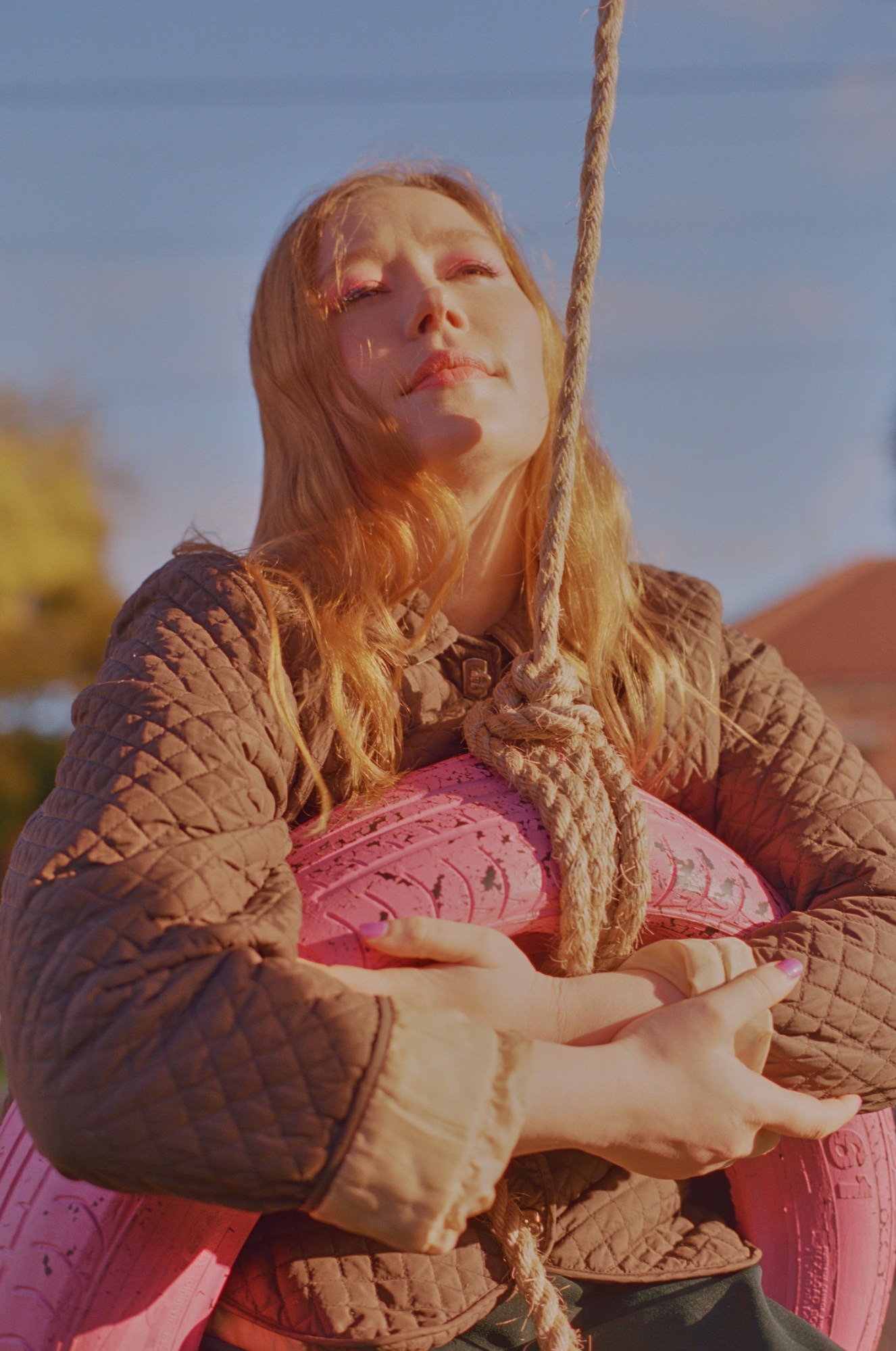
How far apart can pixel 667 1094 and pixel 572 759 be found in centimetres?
36

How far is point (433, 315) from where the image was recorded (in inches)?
55.8

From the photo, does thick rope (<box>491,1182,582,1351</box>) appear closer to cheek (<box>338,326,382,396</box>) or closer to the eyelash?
cheek (<box>338,326,382,396</box>)

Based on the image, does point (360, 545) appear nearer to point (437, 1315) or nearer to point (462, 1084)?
point (462, 1084)

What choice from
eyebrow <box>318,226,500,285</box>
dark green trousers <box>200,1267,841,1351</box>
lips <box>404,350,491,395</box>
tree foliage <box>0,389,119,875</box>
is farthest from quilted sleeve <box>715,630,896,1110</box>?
tree foliage <box>0,389,119,875</box>

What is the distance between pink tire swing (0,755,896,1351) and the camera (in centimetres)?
108

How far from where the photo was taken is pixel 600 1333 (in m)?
1.25

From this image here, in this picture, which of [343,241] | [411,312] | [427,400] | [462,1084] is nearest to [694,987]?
[462,1084]

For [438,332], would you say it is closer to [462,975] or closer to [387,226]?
[387,226]

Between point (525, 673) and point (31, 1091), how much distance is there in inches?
24.7

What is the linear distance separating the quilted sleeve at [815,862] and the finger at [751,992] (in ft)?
0.11

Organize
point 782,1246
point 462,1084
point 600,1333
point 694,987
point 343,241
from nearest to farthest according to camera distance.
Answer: point 462,1084 → point 694,987 → point 600,1333 → point 782,1246 → point 343,241

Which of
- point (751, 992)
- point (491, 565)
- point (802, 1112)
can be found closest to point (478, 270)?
point (491, 565)

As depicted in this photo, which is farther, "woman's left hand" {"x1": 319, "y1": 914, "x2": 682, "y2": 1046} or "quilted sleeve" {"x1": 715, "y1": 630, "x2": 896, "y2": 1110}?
"quilted sleeve" {"x1": 715, "y1": 630, "x2": 896, "y2": 1110}

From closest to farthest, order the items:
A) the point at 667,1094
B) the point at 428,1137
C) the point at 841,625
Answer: the point at 428,1137
the point at 667,1094
the point at 841,625
